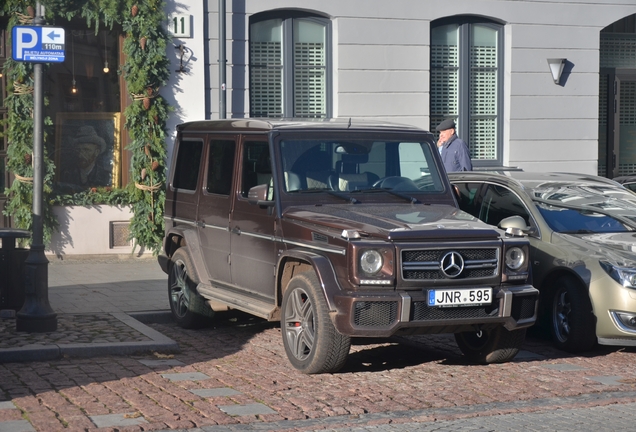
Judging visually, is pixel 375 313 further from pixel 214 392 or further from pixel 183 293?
pixel 183 293

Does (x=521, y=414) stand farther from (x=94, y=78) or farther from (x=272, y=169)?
(x=94, y=78)

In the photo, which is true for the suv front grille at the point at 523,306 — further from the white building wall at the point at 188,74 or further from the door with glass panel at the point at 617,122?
the door with glass panel at the point at 617,122

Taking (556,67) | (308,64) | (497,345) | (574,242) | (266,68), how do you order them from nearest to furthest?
(497,345), (574,242), (266,68), (308,64), (556,67)

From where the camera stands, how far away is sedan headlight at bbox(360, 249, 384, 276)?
7316mm

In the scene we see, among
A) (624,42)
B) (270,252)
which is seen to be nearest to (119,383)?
(270,252)

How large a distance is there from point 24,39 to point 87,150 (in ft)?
20.0

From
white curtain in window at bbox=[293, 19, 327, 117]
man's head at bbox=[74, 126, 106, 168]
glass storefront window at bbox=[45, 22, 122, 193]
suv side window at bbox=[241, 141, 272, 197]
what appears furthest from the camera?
white curtain in window at bbox=[293, 19, 327, 117]

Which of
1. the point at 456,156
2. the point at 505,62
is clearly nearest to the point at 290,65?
the point at 505,62

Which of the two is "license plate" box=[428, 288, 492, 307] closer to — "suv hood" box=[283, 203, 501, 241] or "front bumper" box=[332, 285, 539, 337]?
"front bumper" box=[332, 285, 539, 337]

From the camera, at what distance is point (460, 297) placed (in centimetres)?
744

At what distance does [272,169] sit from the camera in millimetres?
8508

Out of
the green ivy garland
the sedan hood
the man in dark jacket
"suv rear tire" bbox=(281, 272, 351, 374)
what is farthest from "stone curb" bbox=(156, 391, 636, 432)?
the green ivy garland

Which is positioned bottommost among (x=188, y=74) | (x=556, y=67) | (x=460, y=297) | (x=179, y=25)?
(x=460, y=297)

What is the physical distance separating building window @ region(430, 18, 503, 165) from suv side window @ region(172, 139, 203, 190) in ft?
25.3
